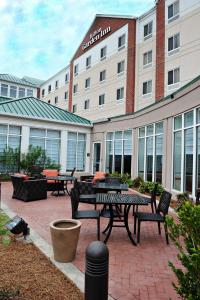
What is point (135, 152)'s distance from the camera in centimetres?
1575

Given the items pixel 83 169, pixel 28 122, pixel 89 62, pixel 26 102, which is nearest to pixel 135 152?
pixel 83 169

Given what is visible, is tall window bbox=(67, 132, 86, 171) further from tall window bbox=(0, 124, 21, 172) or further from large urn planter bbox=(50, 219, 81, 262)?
large urn planter bbox=(50, 219, 81, 262)

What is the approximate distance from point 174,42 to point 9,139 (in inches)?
536

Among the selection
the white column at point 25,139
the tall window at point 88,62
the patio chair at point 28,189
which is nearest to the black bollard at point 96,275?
the patio chair at point 28,189

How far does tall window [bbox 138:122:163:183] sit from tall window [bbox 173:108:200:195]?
1.78 m

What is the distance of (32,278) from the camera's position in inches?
146

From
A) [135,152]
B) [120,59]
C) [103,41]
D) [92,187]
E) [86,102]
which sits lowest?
[92,187]

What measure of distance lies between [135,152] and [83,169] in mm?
6013

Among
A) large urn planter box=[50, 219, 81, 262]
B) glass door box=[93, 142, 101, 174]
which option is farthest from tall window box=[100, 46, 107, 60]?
large urn planter box=[50, 219, 81, 262]

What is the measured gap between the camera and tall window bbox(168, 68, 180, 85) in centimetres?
1758

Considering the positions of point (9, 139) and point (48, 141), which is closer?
point (9, 139)

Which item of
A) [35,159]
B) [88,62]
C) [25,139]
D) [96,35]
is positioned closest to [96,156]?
[35,159]

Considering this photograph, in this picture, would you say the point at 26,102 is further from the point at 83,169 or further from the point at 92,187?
the point at 92,187

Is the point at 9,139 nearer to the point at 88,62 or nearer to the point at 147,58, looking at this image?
the point at 147,58
